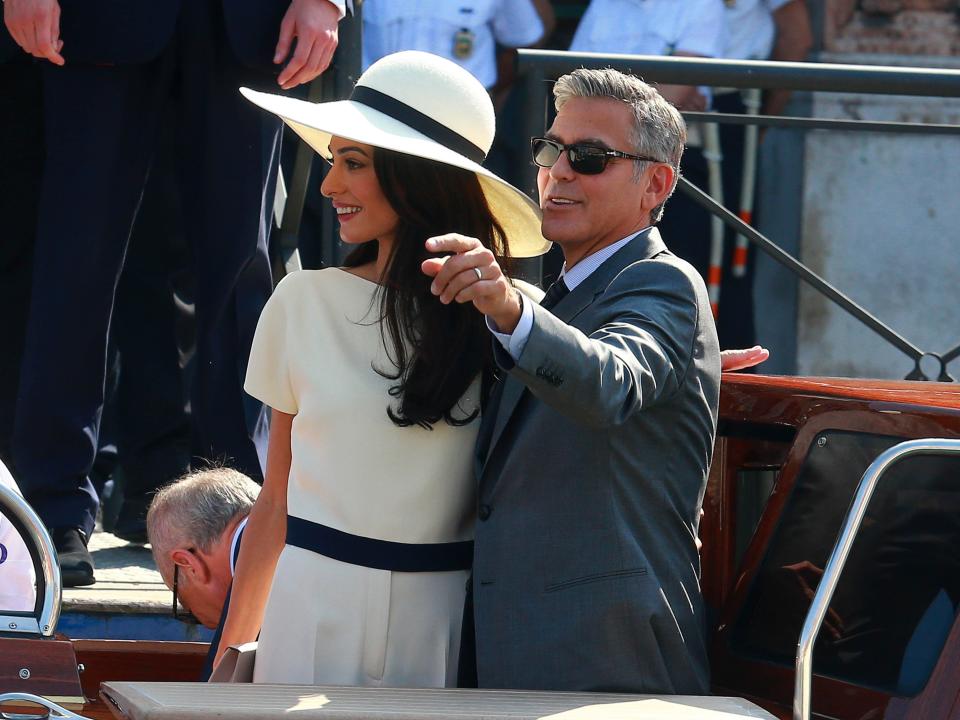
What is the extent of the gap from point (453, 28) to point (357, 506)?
3.15 m

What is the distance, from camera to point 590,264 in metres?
2.59

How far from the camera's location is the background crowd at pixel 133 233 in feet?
11.9

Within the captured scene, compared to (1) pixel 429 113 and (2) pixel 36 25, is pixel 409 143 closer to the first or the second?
(1) pixel 429 113

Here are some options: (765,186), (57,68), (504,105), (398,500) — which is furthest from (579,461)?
(765,186)

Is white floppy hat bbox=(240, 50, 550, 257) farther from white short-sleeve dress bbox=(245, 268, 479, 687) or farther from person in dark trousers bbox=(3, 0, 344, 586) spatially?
person in dark trousers bbox=(3, 0, 344, 586)

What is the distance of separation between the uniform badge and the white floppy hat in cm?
265

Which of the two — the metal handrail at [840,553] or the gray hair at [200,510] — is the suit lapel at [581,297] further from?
the gray hair at [200,510]

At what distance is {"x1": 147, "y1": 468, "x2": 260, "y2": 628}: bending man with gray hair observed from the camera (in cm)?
328

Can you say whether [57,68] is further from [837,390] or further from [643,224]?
[837,390]

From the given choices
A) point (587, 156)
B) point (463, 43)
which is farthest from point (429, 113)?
point (463, 43)

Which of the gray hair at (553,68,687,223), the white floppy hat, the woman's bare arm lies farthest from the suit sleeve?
the woman's bare arm

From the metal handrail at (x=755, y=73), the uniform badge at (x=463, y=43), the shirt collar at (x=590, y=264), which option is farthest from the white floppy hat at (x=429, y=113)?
the uniform badge at (x=463, y=43)

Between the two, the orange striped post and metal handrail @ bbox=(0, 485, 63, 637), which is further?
the orange striped post

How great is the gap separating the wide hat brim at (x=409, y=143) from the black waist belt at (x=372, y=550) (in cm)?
57
